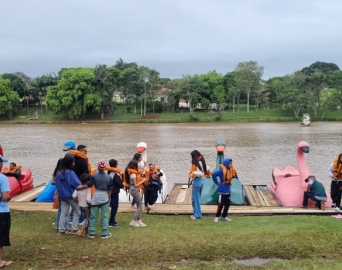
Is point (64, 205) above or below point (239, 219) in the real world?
above

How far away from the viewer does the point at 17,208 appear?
9164 millimetres

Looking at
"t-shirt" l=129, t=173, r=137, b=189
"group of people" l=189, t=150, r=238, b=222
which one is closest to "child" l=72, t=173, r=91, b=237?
"t-shirt" l=129, t=173, r=137, b=189

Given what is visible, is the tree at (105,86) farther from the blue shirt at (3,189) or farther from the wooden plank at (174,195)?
the blue shirt at (3,189)

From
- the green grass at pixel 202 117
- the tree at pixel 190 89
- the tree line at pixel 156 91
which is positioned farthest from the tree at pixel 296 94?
the tree at pixel 190 89

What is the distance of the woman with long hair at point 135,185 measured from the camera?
7.59 m

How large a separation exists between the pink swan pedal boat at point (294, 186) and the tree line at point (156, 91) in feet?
178

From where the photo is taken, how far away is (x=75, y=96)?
207 feet

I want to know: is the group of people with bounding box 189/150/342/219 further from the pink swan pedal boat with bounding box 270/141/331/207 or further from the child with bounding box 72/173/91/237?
the child with bounding box 72/173/91/237

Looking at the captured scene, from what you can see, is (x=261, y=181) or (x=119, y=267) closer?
(x=119, y=267)

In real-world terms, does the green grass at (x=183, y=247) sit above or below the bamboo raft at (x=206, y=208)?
above

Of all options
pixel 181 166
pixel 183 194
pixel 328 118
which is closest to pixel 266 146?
pixel 181 166

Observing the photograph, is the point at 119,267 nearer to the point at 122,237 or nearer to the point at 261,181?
the point at 122,237

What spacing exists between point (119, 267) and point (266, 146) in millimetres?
25833

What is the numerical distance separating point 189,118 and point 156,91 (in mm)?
10560
